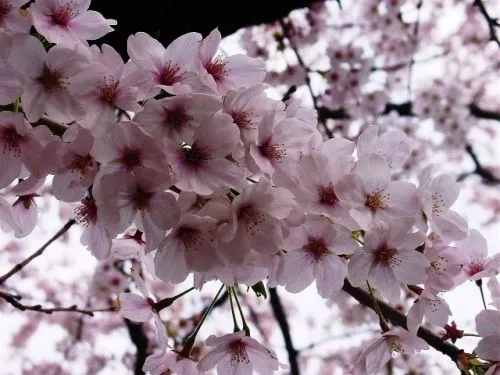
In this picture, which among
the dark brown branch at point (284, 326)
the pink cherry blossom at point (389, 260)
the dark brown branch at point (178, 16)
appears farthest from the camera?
the dark brown branch at point (284, 326)

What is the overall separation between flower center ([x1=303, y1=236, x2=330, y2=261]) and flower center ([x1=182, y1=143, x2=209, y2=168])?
0.80 feet

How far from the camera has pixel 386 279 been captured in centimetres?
104

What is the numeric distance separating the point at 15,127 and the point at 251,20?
37.8 inches

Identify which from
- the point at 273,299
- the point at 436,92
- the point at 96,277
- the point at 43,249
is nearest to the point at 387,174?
the point at 43,249

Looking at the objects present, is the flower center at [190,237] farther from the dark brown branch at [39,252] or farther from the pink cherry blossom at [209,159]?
the dark brown branch at [39,252]

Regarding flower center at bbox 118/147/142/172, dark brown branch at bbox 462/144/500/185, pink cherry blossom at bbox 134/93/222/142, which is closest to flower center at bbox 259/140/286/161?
pink cherry blossom at bbox 134/93/222/142

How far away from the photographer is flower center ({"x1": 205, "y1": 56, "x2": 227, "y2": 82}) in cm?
101

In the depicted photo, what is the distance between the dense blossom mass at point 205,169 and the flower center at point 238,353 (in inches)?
7.3

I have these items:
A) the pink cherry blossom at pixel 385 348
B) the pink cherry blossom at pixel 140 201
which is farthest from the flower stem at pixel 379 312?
the pink cherry blossom at pixel 140 201

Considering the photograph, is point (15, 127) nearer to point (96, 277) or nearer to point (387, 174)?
point (387, 174)

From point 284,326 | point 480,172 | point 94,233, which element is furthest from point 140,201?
point 480,172

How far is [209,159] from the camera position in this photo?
34.4 inches

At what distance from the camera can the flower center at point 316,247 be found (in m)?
0.97

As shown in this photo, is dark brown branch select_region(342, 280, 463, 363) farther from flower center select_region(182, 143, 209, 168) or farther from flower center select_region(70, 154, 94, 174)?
flower center select_region(70, 154, 94, 174)
